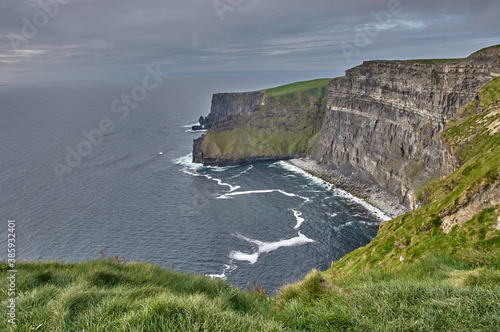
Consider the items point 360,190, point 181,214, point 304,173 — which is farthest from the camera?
point 304,173

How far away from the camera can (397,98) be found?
4141 inches

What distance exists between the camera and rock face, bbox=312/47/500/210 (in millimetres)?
79062

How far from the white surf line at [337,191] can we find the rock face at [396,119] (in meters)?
6.12

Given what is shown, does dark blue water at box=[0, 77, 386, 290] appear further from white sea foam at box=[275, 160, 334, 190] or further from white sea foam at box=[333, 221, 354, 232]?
white sea foam at box=[275, 160, 334, 190]

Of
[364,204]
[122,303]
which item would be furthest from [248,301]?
[364,204]

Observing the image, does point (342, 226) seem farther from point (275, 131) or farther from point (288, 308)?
point (275, 131)

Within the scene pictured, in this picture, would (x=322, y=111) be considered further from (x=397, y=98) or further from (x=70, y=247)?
(x=70, y=247)

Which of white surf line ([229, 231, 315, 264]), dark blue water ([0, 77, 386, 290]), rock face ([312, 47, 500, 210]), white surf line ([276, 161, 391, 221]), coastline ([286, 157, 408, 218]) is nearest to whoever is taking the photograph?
dark blue water ([0, 77, 386, 290])

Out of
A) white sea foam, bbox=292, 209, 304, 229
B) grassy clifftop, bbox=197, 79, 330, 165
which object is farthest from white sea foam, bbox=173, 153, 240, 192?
white sea foam, bbox=292, 209, 304, 229

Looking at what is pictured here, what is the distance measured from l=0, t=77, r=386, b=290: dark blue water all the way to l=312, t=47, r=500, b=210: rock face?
1717cm

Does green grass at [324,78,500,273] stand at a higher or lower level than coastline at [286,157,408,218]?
higher

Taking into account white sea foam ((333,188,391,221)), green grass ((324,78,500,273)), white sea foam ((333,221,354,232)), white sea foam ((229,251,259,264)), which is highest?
green grass ((324,78,500,273))

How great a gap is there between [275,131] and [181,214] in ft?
294

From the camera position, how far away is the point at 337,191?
108 metres
